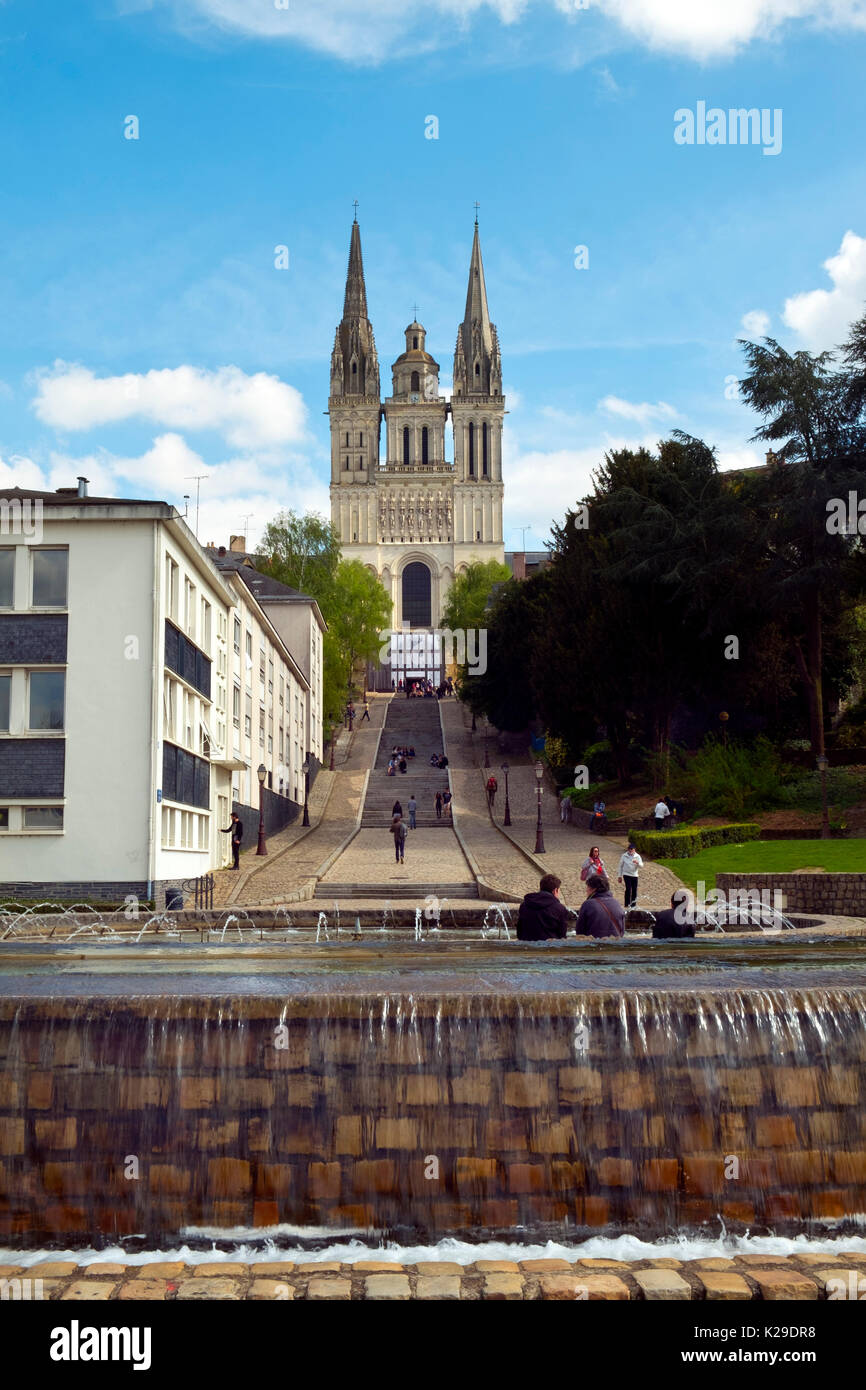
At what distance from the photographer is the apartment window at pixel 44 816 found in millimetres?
23344

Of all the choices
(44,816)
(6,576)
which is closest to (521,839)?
(44,816)

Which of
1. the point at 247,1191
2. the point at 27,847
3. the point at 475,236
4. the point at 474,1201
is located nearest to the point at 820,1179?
the point at 474,1201

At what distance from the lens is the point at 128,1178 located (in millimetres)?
7168

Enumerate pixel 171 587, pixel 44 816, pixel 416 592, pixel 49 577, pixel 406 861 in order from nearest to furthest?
1. pixel 44 816
2. pixel 49 577
3. pixel 171 587
4. pixel 406 861
5. pixel 416 592

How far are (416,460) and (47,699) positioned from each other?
108 meters

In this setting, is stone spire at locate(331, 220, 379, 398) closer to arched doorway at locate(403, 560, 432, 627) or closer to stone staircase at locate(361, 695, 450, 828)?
arched doorway at locate(403, 560, 432, 627)

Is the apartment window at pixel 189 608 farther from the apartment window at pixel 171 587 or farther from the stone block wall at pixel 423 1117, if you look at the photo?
the stone block wall at pixel 423 1117

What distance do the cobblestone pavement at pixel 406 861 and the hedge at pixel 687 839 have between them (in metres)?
4.47

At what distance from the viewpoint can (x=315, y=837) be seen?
40688mm

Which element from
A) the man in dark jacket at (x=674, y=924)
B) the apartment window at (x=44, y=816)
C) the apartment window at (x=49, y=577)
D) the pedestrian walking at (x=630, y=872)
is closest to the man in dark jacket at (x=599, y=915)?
the man in dark jacket at (x=674, y=924)

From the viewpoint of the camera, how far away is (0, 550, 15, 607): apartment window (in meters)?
23.6

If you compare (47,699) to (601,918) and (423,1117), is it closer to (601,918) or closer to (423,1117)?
(601,918)

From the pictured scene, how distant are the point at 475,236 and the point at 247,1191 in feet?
440
